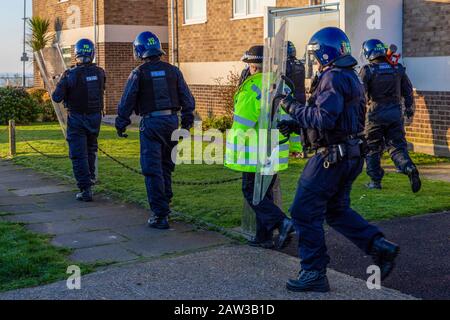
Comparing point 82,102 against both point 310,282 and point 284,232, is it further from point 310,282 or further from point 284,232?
point 310,282

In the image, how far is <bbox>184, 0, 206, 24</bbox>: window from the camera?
1970 cm

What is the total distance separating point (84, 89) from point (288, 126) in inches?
174

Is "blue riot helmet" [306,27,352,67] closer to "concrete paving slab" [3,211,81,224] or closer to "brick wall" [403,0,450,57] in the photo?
"concrete paving slab" [3,211,81,224]

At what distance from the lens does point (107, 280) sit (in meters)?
5.66

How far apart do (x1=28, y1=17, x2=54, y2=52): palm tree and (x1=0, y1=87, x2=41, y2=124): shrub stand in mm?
5629

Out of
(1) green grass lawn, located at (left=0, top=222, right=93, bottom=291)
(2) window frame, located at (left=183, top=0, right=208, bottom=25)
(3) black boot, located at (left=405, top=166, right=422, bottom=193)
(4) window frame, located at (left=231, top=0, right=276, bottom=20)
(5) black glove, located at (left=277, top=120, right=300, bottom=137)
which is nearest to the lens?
(5) black glove, located at (left=277, top=120, right=300, bottom=137)

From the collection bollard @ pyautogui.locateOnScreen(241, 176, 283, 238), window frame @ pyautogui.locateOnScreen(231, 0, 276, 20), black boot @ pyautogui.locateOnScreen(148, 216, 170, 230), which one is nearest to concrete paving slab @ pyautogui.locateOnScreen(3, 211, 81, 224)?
black boot @ pyautogui.locateOnScreen(148, 216, 170, 230)

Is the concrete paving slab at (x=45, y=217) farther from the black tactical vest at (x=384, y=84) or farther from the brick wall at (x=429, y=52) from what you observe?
the brick wall at (x=429, y=52)

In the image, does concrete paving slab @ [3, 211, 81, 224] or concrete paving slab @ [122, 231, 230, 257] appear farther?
concrete paving slab @ [3, 211, 81, 224]

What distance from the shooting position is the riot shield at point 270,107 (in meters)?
5.84

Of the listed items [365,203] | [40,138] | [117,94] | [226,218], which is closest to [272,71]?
[226,218]

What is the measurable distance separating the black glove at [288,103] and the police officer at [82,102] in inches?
176

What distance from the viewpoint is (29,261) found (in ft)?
20.3

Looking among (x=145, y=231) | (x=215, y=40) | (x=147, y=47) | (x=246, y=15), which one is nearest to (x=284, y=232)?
(x=145, y=231)
